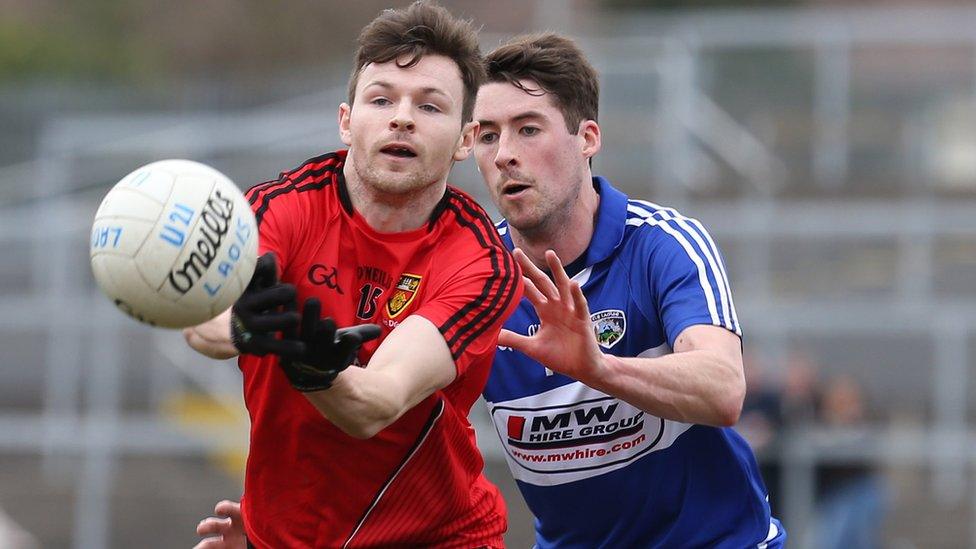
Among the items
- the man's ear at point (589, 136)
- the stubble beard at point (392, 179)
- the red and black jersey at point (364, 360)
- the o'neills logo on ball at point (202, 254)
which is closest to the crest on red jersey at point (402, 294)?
the red and black jersey at point (364, 360)

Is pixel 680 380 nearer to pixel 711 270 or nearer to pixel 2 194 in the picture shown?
pixel 711 270

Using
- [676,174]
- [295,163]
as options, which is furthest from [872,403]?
[295,163]

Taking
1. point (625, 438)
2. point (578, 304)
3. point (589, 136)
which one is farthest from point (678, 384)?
point (589, 136)

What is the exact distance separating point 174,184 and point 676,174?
34.5 ft

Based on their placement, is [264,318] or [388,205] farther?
[388,205]

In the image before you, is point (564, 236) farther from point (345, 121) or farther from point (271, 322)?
point (271, 322)

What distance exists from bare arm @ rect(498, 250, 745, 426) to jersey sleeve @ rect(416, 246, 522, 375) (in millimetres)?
110

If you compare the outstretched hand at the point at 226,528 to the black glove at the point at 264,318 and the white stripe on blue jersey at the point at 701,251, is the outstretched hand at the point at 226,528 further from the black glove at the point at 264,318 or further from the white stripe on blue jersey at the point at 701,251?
the white stripe on blue jersey at the point at 701,251

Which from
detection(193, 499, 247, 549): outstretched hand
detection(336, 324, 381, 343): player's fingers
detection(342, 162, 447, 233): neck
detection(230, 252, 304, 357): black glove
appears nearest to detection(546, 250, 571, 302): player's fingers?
detection(342, 162, 447, 233): neck

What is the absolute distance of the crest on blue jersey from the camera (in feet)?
17.7

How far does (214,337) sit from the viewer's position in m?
4.55

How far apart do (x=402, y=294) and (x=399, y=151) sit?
0.45 metres

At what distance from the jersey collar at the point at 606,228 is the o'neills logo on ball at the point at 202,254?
205 cm

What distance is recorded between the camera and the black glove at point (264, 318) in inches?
145
